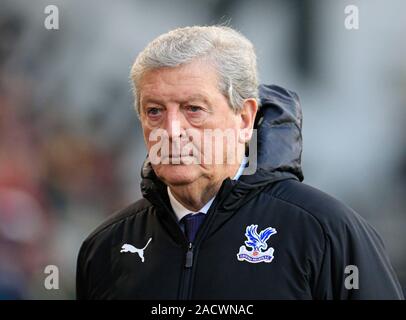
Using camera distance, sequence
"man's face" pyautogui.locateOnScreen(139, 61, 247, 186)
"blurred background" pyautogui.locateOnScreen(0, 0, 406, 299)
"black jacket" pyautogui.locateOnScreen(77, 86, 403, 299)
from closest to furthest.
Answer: "black jacket" pyautogui.locateOnScreen(77, 86, 403, 299) < "man's face" pyautogui.locateOnScreen(139, 61, 247, 186) < "blurred background" pyautogui.locateOnScreen(0, 0, 406, 299)

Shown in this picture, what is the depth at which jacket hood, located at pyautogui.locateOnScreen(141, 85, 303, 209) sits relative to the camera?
7.57 feet

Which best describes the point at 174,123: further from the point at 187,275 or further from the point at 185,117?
the point at 187,275

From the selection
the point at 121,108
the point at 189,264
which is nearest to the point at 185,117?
the point at 189,264

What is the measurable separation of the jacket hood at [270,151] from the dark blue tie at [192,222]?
0.10 meters

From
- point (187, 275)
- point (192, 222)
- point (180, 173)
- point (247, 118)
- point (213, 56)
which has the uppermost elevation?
point (213, 56)

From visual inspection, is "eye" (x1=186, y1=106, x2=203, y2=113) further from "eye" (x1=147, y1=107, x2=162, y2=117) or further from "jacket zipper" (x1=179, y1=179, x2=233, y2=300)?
"jacket zipper" (x1=179, y1=179, x2=233, y2=300)

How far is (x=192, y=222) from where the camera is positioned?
2332mm

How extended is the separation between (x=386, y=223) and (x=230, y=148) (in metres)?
2.33

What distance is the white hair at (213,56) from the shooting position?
7.38 feet

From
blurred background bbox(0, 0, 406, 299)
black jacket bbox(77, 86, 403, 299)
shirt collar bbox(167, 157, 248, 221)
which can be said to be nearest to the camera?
black jacket bbox(77, 86, 403, 299)

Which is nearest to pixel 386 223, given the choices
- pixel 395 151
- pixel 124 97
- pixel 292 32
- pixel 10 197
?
pixel 395 151

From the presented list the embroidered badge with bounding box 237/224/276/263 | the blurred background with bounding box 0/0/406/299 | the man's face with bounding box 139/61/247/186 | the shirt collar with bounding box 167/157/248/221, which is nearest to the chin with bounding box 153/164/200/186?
the man's face with bounding box 139/61/247/186

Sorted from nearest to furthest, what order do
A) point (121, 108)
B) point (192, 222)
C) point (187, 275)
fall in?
point (187, 275) < point (192, 222) < point (121, 108)

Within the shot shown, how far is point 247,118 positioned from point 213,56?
9.4 inches
